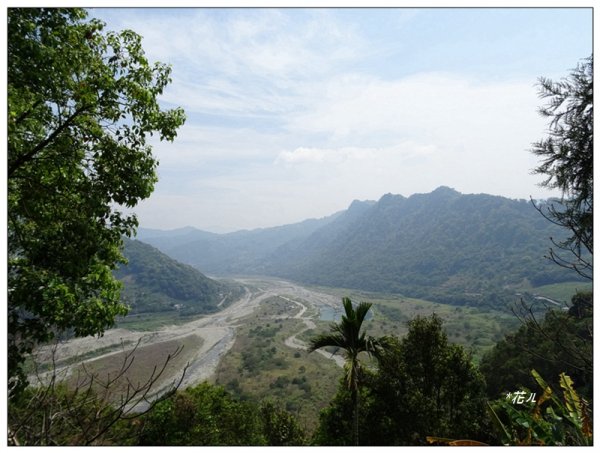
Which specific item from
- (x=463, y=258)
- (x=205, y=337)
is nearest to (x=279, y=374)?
(x=205, y=337)

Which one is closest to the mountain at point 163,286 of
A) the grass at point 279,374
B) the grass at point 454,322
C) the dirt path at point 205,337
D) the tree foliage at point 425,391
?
the dirt path at point 205,337

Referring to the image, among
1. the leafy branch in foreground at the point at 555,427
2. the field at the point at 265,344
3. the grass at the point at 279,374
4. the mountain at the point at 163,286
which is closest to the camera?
the leafy branch in foreground at the point at 555,427

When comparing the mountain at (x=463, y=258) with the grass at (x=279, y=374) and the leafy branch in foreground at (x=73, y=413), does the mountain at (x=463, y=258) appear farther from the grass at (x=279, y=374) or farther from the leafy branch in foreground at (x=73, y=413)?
the leafy branch in foreground at (x=73, y=413)

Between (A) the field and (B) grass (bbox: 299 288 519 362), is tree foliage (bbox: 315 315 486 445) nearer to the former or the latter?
(A) the field

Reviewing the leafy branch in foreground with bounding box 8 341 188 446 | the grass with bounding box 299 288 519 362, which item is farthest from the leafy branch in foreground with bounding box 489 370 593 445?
the grass with bounding box 299 288 519 362

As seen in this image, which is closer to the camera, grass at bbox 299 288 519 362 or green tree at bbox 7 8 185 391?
green tree at bbox 7 8 185 391
